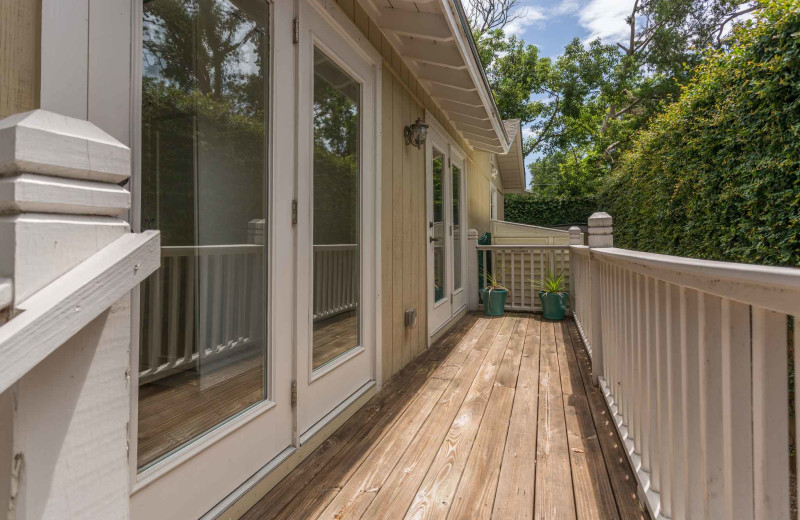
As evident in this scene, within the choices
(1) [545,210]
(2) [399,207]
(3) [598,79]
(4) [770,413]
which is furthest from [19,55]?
(3) [598,79]

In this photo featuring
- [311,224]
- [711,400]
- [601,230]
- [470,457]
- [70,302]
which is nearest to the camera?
[70,302]

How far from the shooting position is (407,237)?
10.9 feet

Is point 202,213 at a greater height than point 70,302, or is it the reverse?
point 202,213

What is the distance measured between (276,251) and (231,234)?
0.21 metres

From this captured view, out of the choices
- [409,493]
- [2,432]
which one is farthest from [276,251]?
[2,432]

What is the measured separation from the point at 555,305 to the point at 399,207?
2875 mm

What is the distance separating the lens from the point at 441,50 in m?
2.99

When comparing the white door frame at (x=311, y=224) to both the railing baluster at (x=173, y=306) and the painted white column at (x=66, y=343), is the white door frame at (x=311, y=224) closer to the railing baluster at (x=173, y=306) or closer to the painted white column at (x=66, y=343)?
the railing baluster at (x=173, y=306)

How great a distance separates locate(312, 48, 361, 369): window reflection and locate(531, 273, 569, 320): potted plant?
336cm

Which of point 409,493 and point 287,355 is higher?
point 287,355

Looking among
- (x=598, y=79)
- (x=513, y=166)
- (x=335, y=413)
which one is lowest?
(x=335, y=413)

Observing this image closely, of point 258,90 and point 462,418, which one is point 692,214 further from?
point 258,90

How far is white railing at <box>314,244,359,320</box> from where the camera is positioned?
6.76 feet

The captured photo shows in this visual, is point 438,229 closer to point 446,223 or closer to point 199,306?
point 446,223
